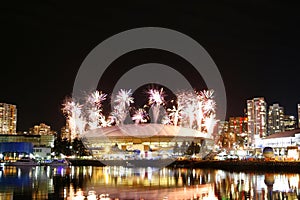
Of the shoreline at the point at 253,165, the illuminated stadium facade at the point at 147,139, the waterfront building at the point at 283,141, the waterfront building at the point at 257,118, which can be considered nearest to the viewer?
the shoreline at the point at 253,165

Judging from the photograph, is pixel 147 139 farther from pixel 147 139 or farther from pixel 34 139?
pixel 34 139

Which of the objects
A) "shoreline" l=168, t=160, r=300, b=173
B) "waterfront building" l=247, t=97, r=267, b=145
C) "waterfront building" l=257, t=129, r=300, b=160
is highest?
"waterfront building" l=247, t=97, r=267, b=145

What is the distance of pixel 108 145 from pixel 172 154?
14.2 m

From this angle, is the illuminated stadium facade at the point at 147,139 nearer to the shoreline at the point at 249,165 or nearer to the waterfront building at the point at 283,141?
the waterfront building at the point at 283,141

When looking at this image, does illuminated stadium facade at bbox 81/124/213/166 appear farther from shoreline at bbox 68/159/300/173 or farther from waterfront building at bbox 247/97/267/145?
waterfront building at bbox 247/97/267/145

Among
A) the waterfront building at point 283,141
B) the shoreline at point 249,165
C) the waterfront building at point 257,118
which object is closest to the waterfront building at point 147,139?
the waterfront building at point 283,141

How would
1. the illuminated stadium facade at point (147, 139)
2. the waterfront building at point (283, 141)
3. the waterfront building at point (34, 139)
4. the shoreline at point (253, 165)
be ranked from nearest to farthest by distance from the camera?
the shoreline at point (253, 165) → the waterfront building at point (283, 141) → the illuminated stadium facade at point (147, 139) → the waterfront building at point (34, 139)

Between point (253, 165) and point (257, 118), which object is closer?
point (253, 165)

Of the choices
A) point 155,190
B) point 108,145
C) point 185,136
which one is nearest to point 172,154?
point 185,136

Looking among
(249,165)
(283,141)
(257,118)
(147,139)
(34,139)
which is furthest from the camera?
(257,118)

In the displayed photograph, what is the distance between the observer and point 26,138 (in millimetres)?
148875

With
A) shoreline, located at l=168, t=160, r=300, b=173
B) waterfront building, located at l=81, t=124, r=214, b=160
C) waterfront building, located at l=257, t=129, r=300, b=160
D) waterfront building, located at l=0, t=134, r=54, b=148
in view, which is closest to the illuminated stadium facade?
waterfront building, located at l=81, t=124, r=214, b=160

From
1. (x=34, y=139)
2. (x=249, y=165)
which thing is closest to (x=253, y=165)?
(x=249, y=165)

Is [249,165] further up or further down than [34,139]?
further down
